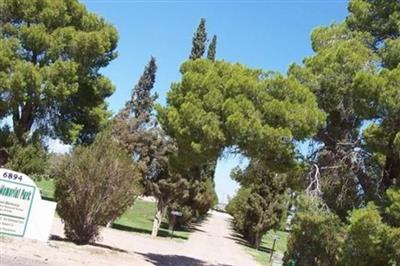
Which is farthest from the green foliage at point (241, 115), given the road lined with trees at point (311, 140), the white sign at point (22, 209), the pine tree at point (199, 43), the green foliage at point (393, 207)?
the pine tree at point (199, 43)

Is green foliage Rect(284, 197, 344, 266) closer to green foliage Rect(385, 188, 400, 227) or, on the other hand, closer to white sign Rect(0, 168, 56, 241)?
green foliage Rect(385, 188, 400, 227)

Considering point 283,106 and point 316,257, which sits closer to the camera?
point 283,106

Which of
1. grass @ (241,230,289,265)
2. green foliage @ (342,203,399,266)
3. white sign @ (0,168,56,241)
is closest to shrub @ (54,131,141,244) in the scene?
white sign @ (0,168,56,241)

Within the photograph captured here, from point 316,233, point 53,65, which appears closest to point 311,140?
point 316,233

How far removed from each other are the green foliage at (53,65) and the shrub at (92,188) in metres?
8.70

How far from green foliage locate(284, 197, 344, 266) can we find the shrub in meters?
5.07

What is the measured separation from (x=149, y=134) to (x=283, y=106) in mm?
20249

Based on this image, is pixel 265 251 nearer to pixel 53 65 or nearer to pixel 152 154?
pixel 152 154

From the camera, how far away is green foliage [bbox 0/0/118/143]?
24.5 metres

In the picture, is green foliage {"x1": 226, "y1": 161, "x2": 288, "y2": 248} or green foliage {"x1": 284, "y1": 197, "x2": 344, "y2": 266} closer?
green foliage {"x1": 284, "y1": 197, "x2": 344, "y2": 266}

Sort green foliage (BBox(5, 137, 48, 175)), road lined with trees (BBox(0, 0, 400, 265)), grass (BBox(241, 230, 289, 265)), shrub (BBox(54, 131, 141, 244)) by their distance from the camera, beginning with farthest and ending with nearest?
grass (BBox(241, 230, 289, 265)) → green foliage (BBox(5, 137, 48, 175)) → shrub (BBox(54, 131, 141, 244)) → road lined with trees (BBox(0, 0, 400, 265))

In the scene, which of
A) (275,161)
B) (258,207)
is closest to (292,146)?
(275,161)

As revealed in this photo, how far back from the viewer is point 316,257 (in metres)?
15.6

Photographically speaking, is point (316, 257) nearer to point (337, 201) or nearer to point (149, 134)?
point (337, 201)
